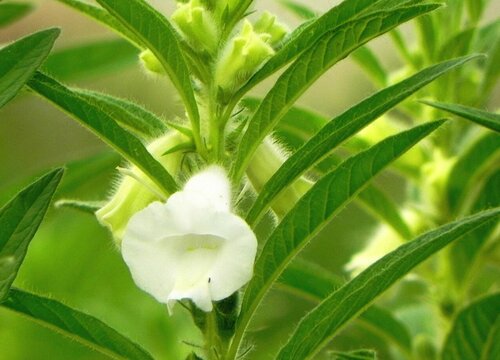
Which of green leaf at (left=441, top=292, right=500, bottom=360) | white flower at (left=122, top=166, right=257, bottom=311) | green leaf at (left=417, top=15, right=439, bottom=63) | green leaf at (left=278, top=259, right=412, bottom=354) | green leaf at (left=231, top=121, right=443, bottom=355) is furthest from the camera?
green leaf at (left=417, top=15, right=439, bottom=63)

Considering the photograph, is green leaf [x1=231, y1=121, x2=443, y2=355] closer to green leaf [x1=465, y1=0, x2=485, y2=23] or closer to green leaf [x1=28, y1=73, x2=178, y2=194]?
green leaf [x1=28, y1=73, x2=178, y2=194]

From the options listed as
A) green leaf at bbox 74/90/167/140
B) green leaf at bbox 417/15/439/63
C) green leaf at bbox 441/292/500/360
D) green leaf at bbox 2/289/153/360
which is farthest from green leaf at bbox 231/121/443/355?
green leaf at bbox 417/15/439/63

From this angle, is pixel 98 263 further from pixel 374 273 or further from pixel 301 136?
pixel 374 273

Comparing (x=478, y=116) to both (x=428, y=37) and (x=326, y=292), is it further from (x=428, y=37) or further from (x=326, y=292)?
(x=428, y=37)

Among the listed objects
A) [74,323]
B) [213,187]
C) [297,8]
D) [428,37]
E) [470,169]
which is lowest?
[74,323]

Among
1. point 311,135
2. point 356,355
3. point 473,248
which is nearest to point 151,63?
point 356,355

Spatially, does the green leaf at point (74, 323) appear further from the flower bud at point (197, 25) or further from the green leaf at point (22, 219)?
the flower bud at point (197, 25)

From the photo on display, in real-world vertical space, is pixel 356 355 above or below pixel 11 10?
below

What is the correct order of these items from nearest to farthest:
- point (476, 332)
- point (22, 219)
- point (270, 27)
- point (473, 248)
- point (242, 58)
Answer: point (22, 219) → point (242, 58) → point (270, 27) → point (476, 332) → point (473, 248)

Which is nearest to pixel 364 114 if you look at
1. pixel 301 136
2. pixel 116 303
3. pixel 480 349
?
pixel 480 349
